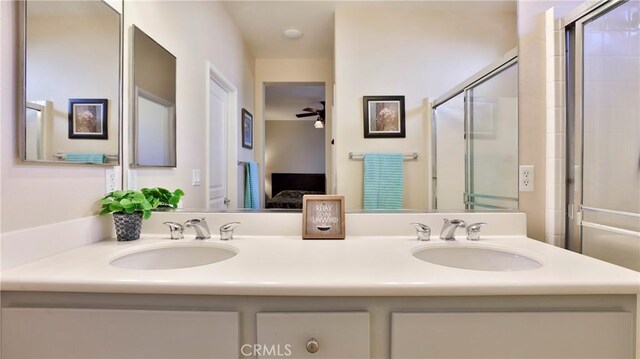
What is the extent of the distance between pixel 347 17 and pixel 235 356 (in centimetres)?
136

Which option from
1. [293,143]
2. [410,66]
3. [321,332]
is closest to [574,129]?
[410,66]

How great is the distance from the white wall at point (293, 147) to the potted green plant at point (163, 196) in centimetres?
39

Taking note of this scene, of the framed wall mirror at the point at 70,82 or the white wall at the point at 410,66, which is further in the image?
the white wall at the point at 410,66

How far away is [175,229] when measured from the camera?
1236 mm

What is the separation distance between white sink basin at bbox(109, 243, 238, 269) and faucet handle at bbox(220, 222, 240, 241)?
0.06 metres

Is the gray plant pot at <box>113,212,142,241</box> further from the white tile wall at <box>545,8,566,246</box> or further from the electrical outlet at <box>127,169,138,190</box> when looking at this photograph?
the white tile wall at <box>545,8,566,246</box>

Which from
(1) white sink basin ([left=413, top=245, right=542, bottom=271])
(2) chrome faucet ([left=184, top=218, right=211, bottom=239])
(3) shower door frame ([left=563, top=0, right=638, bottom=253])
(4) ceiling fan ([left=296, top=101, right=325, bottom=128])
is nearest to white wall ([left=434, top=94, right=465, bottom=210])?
(1) white sink basin ([left=413, top=245, right=542, bottom=271])

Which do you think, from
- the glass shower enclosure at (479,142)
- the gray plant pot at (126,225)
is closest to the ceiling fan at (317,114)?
the glass shower enclosure at (479,142)

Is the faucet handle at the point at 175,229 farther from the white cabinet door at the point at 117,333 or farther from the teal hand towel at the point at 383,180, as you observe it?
the teal hand towel at the point at 383,180

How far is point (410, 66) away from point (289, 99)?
0.56 m

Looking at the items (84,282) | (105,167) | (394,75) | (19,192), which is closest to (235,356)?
(84,282)

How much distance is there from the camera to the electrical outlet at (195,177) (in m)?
1.41

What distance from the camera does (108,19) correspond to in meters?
1.21

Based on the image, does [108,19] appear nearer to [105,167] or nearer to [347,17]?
[105,167]
